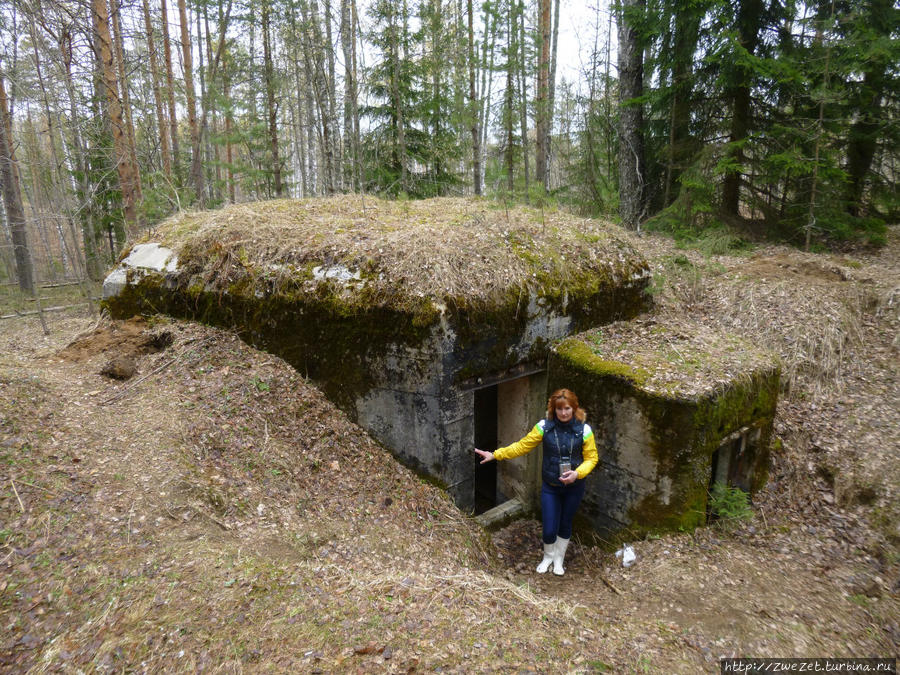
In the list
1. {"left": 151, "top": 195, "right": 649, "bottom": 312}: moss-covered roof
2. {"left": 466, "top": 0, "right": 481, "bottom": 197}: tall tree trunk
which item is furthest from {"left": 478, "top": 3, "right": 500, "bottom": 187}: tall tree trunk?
{"left": 151, "top": 195, "right": 649, "bottom": 312}: moss-covered roof

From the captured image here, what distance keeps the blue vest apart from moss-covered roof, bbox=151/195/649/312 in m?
1.48

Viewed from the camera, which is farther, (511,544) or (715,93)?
(715,93)

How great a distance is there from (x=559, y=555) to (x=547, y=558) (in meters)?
0.14

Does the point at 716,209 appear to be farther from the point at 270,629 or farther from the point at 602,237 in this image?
the point at 270,629

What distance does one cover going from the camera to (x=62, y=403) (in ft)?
15.7

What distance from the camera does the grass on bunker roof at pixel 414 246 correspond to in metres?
5.18

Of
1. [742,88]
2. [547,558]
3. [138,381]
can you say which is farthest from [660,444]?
[742,88]

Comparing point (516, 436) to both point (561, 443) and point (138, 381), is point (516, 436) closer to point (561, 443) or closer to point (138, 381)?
point (561, 443)

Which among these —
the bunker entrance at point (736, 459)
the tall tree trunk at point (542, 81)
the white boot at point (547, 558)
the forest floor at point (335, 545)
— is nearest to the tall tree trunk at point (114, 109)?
the forest floor at point (335, 545)

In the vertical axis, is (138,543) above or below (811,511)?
above

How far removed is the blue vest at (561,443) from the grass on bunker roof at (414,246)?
1.53 metres

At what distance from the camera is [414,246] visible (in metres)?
5.35

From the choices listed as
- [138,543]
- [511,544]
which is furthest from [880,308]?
[138,543]

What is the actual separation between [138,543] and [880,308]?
9790 millimetres
